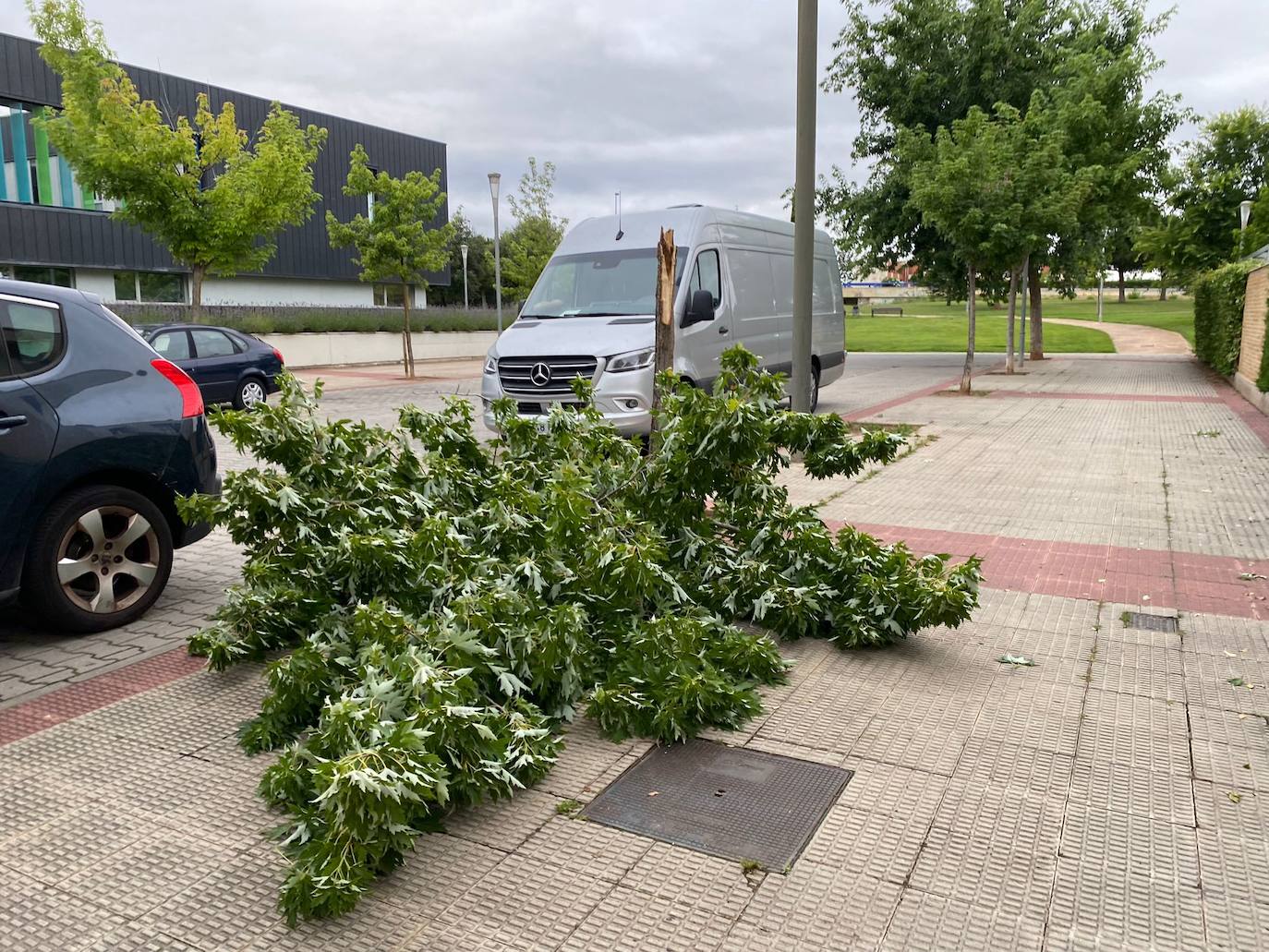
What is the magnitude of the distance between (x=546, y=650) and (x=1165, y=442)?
10.4 metres

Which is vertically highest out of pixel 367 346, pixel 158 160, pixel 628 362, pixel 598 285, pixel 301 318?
pixel 158 160

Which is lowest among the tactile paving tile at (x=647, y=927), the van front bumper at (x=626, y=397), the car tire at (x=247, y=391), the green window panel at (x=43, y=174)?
the tactile paving tile at (x=647, y=927)

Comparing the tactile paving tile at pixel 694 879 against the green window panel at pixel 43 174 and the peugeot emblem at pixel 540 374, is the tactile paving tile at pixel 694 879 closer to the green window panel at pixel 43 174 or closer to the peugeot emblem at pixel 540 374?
the peugeot emblem at pixel 540 374

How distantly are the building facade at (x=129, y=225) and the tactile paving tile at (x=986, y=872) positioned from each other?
78.3 ft

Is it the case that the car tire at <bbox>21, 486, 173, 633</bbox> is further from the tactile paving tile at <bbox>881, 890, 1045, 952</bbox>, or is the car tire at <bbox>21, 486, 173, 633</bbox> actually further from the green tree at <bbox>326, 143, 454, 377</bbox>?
the green tree at <bbox>326, 143, 454, 377</bbox>

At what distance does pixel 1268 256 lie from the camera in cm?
1784

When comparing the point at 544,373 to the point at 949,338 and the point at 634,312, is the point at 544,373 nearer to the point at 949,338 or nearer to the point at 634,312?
the point at 634,312

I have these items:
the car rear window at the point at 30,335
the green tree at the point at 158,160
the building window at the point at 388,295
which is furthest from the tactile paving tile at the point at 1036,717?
the building window at the point at 388,295

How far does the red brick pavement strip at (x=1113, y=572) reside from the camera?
5609 mm

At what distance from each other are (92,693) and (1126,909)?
391cm

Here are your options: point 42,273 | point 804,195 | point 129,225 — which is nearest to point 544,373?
point 804,195

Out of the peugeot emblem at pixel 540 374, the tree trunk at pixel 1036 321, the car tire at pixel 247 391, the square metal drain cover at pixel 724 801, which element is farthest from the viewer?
the tree trunk at pixel 1036 321

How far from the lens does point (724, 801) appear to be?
3352 millimetres

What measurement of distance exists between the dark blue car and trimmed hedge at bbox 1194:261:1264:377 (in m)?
19.5
